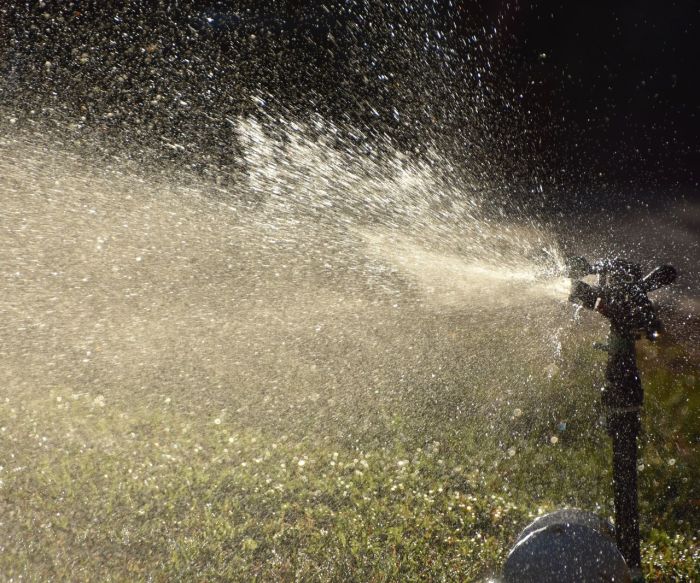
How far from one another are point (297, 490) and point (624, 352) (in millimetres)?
1902

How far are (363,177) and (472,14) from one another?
2717 millimetres

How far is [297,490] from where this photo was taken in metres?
3.17

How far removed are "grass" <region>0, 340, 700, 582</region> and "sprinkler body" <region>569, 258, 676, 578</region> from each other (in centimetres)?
54

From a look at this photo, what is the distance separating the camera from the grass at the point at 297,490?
2.68 m

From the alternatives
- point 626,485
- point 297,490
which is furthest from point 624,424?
point 297,490

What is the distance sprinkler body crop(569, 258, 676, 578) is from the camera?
7.48 ft

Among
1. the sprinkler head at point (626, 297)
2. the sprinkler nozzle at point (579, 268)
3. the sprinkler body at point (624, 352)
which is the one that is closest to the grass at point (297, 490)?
the sprinkler body at point (624, 352)

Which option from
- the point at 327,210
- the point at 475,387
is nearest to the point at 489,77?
the point at 327,210

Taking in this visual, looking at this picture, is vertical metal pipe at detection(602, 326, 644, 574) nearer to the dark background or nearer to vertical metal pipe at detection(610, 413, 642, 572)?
vertical metal pipe at detection(610, 413, 642, 572)

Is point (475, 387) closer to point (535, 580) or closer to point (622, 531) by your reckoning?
point (622, 531)

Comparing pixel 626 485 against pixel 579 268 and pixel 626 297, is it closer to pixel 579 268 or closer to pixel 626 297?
pixel 626 297

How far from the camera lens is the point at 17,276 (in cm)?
506

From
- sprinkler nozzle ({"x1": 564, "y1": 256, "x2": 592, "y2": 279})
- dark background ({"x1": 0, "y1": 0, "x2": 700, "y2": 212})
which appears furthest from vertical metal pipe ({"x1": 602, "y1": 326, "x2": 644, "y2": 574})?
dark background ({"x1": 0, "y1": 0, "x2": 700, "y2": 212})

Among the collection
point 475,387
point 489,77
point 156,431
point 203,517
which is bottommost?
point 156,431
